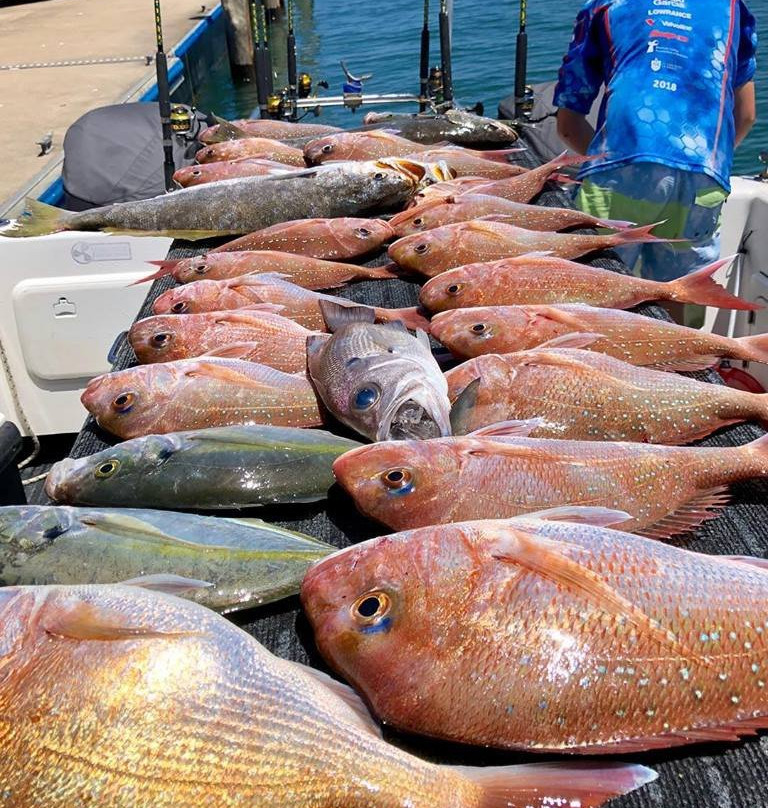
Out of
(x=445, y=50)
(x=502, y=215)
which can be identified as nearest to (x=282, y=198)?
(x=502, y=215)

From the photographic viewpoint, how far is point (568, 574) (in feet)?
5.08

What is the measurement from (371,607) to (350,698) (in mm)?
182

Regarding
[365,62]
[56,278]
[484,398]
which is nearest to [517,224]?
[484,398]

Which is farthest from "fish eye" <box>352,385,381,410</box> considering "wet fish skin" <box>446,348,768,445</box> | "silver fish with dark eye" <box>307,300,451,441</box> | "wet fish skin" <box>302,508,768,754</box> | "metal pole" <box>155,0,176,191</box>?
"metal pole" <box>155,0,176,191</box>

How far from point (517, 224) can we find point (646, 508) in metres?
1.93

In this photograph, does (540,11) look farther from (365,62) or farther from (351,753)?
(351,753)

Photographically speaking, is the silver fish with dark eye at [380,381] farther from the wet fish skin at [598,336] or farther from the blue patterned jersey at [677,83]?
the blue patterned jersey at [677,83]

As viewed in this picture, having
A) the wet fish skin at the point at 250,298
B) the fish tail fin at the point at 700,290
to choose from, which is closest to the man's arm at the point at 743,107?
the fish tail fin at the point at 700,290

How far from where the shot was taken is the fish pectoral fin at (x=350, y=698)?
4.84 ft

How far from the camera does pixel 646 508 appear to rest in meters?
1.94

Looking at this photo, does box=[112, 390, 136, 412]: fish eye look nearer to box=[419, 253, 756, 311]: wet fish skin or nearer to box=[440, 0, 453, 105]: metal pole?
box=[419, 253, 756, 311]: wet fish skin

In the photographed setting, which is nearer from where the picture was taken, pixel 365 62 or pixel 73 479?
pixel 73 479

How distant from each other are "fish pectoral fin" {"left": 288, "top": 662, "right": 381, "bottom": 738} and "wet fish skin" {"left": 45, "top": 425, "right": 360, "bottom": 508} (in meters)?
0.62

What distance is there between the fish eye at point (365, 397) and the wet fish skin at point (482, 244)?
3.77ft
